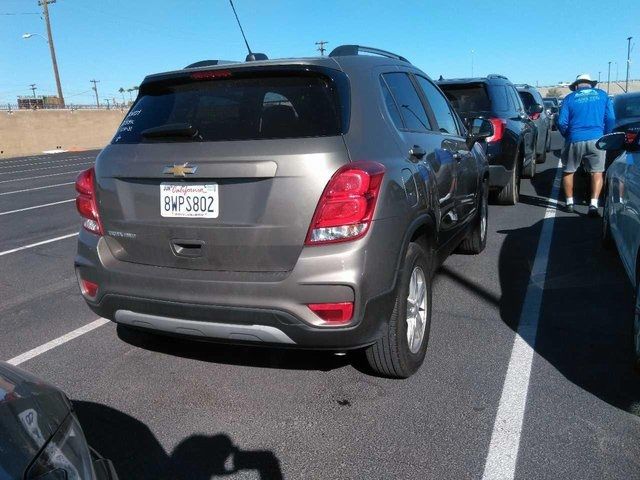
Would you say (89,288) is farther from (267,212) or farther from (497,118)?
(497,118)

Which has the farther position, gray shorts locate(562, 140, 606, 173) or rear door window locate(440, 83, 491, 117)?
rear door window locate(440, 83, 491, 117)

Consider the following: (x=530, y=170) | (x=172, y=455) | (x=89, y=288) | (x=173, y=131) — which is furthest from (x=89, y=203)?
(x=530, y=170)

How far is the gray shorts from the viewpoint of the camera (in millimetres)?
7725

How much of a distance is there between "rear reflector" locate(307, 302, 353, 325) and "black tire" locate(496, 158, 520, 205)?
6.30 metres

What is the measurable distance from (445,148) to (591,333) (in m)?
1.63

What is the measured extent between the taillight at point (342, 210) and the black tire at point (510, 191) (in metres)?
6.21

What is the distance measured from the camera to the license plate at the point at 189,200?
2.85 m

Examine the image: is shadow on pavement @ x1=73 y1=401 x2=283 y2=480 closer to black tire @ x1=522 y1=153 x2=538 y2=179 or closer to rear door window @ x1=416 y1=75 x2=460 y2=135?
rear door window @ x1=416 y1=75 x2=460 y2=135

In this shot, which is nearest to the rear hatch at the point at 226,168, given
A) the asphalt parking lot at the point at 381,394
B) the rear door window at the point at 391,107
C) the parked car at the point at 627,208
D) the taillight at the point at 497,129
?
the rear door window at the point at 391,107

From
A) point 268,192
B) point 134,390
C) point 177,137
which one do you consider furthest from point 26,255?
point 268,192

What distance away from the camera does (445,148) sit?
4164 millimetres

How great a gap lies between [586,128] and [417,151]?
17.7 ft

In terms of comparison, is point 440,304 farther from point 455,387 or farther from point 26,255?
point 26,255

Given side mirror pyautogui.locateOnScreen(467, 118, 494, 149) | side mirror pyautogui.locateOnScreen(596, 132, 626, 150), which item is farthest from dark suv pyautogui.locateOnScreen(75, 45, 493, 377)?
side mirror pyautogui.locateOnScreen(596, 132, 626, 150)
